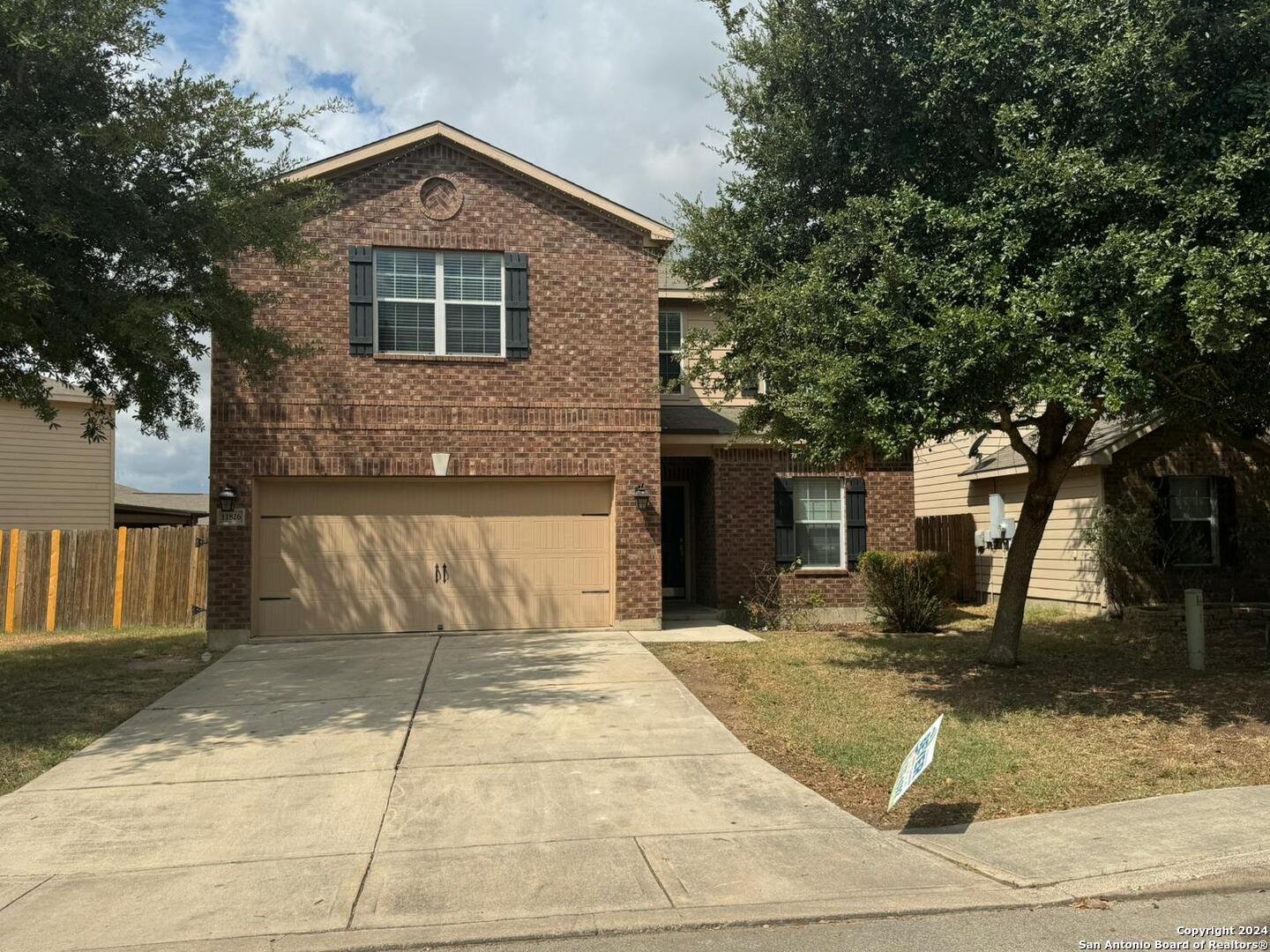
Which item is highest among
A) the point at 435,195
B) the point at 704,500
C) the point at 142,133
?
the point at 435,195

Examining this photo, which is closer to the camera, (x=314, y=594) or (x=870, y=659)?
(x=870, y=659)

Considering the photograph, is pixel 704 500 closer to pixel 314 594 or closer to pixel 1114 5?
pixel 314 594

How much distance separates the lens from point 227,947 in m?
4.60

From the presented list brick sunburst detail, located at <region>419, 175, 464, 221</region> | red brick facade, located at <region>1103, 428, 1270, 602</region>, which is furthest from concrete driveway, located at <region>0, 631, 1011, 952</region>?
A: red brick facade, located at <region>1103, 428, 1270, 602</region>

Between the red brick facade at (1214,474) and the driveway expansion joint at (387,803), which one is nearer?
the driveway expansion joint at (387,803)

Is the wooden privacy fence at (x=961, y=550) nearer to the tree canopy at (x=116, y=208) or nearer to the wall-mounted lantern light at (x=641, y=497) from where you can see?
the wall-mounted lantern light at (x=641, y=497)

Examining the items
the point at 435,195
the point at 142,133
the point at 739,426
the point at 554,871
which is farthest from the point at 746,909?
the point at 435,195

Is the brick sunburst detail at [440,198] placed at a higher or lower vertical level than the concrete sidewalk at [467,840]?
higher

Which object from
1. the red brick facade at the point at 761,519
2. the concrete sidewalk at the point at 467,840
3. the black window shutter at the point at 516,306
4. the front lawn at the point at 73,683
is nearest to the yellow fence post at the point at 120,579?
the front lawn at the point at 73,683

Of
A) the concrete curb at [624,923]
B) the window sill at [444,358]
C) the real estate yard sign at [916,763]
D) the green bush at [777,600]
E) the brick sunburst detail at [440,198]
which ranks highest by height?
the brick sunburst detail at [440,198]

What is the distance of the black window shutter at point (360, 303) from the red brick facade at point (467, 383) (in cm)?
10

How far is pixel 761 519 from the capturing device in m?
16.3

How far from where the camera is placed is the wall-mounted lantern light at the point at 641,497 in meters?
14.4

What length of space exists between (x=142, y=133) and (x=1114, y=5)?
8814 millimetres
